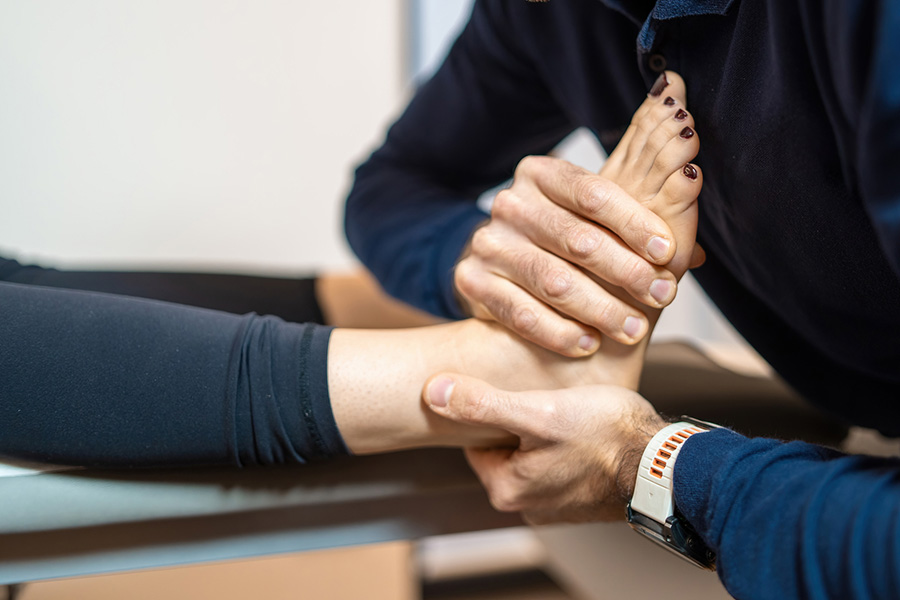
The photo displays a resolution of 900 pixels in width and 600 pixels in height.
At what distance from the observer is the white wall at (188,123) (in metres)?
1.64

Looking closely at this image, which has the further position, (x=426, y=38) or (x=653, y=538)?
(x=426, y=38)

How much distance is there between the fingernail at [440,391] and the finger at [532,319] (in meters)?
0.09

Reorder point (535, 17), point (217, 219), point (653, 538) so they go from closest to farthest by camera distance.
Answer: point (653, 538)
point (535, 17)
point (217, 219)

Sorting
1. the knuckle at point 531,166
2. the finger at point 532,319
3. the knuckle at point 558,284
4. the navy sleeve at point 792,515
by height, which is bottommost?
the navy sleeve at point 792,515

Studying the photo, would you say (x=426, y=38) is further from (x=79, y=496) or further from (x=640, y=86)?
(x=79, y=496)

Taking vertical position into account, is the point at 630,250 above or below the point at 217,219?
above

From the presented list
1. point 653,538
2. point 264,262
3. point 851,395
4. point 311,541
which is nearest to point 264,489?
point 311,541

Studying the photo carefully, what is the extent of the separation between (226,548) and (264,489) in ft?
0.26

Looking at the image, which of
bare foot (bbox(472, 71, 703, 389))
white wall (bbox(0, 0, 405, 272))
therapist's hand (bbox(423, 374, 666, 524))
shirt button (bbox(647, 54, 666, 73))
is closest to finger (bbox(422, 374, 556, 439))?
therapist's hand (bbox(423, 374, 666, 524))

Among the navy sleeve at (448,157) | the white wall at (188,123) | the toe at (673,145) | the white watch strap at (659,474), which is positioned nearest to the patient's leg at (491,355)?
the toe at (673,145)

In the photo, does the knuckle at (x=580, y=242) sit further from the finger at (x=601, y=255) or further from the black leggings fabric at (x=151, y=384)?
the black leggings fabric at (x=151, y=384)

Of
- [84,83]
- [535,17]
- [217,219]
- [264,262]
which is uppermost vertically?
[535,17]

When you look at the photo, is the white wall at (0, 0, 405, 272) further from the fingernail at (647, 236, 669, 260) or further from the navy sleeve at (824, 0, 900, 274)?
the navy sleeve at (824, 0, 900, 274)

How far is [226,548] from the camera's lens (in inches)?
26.4
